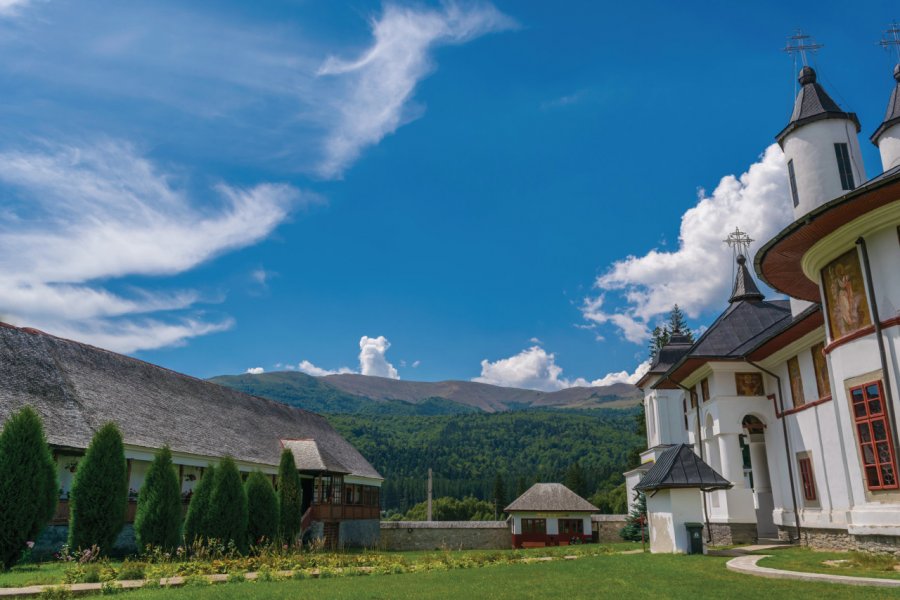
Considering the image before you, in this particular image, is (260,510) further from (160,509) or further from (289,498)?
(160,509)

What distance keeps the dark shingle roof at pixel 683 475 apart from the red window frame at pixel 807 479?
2729 mm

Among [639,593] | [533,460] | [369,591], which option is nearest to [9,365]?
[369,591]

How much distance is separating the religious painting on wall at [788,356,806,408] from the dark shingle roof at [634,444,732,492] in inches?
146

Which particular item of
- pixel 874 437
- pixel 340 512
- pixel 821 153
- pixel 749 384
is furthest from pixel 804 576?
pixel 340 512

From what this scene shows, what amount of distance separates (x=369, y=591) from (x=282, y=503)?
17.0 meters

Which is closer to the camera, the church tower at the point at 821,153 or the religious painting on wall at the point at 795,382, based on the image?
the religious painting on wall at the point at 795,382

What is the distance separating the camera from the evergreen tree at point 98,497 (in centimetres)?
1756

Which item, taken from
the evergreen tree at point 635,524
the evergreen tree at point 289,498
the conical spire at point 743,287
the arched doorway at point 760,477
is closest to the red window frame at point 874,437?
the arched doorway at point 760,477

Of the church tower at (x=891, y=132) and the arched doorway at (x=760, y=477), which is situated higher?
the church tower at (x=891, y=132)

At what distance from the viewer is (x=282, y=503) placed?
26250 mm

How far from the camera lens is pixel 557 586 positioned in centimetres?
1069

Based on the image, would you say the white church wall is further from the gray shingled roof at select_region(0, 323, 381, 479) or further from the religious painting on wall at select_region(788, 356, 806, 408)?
the gray shingled roof at select_region(0, 323, 381, 479)

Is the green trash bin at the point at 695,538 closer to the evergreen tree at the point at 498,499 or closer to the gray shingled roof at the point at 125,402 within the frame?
the gray shingled roof at the point at 125,402

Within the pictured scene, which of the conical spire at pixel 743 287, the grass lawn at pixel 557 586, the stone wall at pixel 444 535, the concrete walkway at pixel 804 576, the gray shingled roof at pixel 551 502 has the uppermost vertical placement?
the conical spire at pixel 743 287
